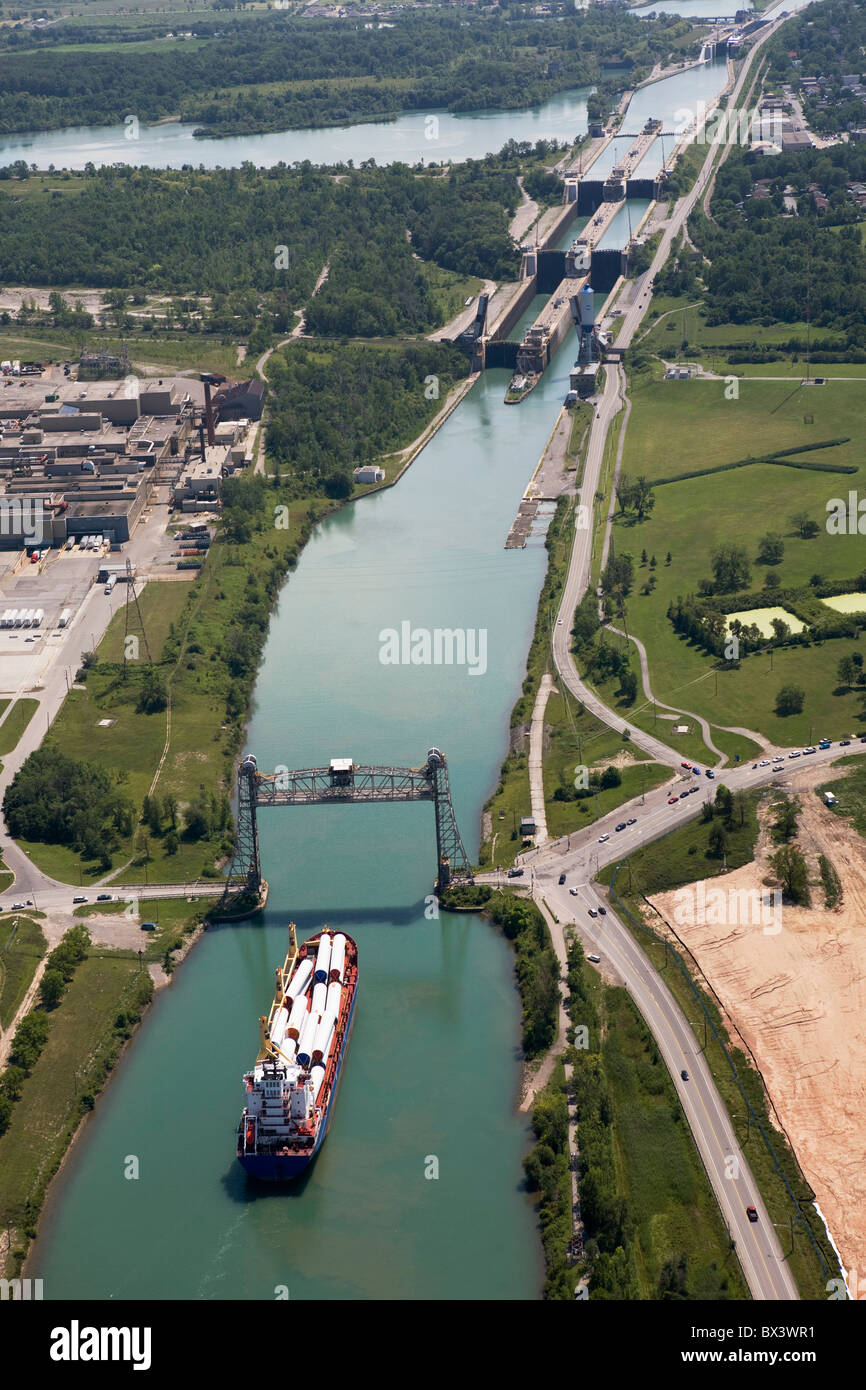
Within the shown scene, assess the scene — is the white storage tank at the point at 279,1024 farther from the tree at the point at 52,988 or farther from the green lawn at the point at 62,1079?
the tree at the point at 52,988

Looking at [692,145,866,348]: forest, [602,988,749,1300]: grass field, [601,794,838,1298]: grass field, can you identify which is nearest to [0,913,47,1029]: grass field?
[602,988,749,1300]: grass field

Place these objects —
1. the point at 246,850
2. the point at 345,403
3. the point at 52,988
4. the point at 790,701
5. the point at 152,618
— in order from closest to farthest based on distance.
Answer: the point at 52,988 → the point at 246,850 → the point at 790,701 → the point at 152,618 → the point at 345,403

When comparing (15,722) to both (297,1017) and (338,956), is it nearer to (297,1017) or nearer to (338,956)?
(338,956)

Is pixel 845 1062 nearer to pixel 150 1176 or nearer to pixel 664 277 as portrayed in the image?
pixel 150 1176

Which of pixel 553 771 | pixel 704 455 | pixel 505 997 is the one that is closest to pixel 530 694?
pixel 553 771

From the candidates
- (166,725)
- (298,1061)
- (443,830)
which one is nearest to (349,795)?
(443,830)

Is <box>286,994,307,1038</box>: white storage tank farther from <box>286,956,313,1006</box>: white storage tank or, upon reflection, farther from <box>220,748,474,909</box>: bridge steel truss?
<box>220,748,474,909</box>: bridge steel truss
